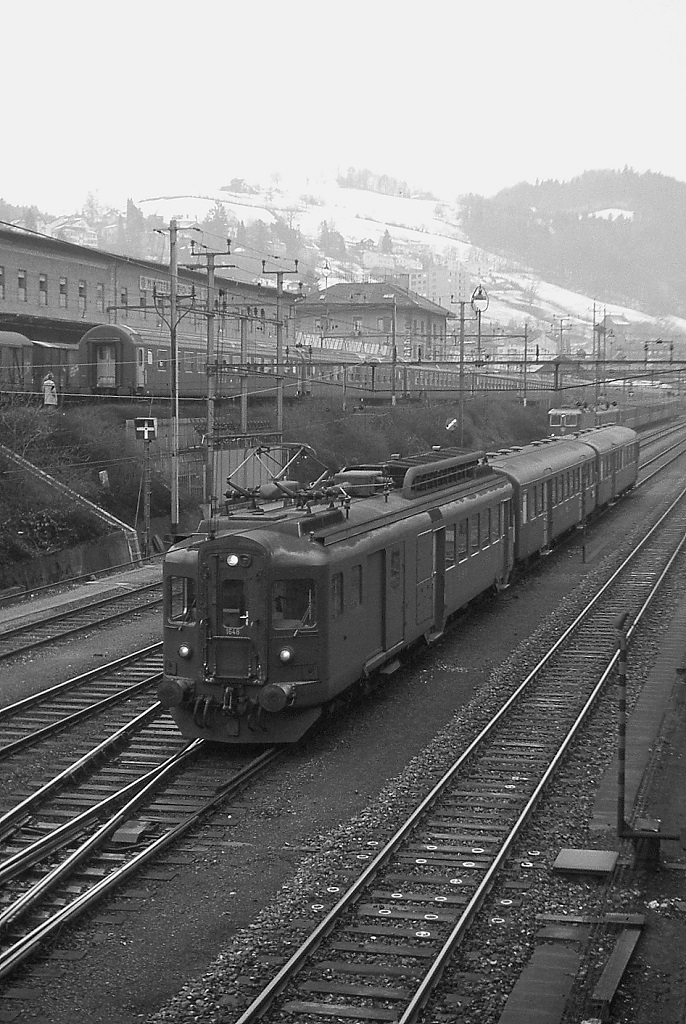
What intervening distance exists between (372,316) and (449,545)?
10610cm

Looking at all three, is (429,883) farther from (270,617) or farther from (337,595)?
(337,595)

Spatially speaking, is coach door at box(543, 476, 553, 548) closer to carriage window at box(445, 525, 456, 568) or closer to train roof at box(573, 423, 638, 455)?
train roof at box(573, 423, 638, 455)

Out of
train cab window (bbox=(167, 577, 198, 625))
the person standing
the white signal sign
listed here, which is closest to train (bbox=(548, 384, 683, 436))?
the white signal sign

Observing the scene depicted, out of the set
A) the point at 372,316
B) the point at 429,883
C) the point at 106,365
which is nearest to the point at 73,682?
the point at 429,883

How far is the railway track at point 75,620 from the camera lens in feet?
76.0

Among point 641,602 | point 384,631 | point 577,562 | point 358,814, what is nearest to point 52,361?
point 577,562

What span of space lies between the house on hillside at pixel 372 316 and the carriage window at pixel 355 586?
9152cm


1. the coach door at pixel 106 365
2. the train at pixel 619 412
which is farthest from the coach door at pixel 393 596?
the coach door at pixel 106 365

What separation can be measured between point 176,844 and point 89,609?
14.4m

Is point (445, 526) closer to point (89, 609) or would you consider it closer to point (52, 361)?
point (89, 609)

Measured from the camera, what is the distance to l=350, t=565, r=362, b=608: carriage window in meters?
16.4

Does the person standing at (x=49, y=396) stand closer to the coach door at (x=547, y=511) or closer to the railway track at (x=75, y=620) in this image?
the railway track at (x=75, y=620)

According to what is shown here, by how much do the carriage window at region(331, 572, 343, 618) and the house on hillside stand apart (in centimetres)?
9234

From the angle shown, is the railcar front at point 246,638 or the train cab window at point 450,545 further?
the train cab window at point 450,545
